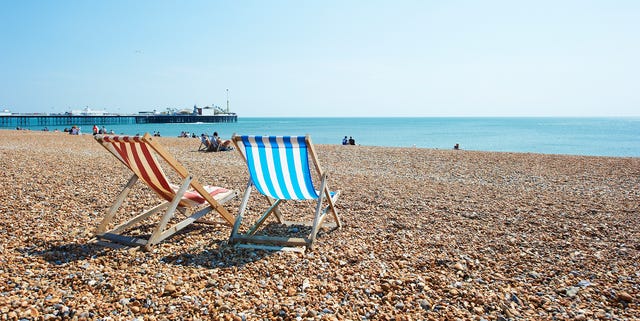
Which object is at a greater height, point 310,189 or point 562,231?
point 310,189

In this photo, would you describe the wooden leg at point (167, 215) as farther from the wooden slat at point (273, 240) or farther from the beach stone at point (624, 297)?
the beach stone at point (624, 297)

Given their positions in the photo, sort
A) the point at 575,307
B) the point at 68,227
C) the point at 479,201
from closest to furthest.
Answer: the point at 575,307 → the point at 68,227 → the point at 479,201

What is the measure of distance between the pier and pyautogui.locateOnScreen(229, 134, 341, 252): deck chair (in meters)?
84.0

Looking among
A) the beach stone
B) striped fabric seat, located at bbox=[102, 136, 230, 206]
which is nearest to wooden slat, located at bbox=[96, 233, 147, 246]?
striped fabric seat, located at bbox=[102, 136, 230, 206]

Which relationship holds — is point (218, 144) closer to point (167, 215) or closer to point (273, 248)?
point (167, 215)

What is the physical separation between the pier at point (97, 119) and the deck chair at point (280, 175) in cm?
8399

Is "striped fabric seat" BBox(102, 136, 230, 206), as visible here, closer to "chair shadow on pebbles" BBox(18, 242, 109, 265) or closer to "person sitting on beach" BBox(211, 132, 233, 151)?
"chair shadow on pebbles" BBox(18, 242, 109, 265)

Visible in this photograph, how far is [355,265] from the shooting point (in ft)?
10.7

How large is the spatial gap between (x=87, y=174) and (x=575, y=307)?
25.4 feet

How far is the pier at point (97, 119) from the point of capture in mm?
75375

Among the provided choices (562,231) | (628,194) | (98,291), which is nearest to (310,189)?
(98,291)

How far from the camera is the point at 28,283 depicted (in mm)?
2766

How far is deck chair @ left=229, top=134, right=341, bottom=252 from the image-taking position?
3.65 metres

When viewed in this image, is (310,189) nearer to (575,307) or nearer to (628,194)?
(575,307)
